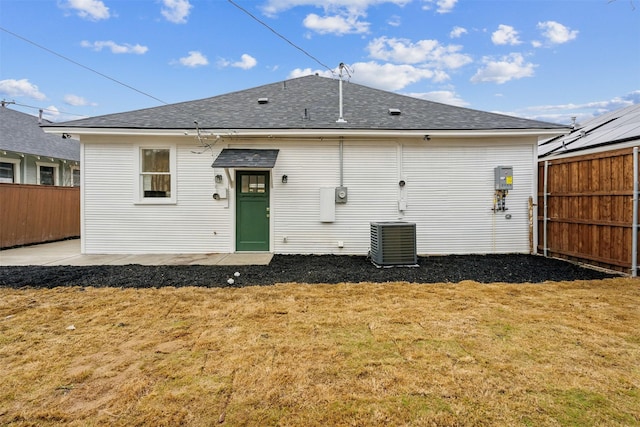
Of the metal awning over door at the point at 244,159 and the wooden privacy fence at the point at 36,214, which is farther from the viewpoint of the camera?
the wooden privacy fence at the point at 36,214

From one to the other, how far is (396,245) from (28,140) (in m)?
15.4

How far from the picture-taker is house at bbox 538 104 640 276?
5652 millimetres

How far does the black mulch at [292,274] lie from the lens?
5.18 m

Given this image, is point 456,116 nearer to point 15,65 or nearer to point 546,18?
point 546,18

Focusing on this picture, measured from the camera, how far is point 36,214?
9.42 m

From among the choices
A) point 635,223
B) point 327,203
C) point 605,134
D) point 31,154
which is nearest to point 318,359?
point 327,203

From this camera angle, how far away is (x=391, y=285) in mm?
5066

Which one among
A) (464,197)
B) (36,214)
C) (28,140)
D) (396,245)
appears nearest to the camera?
(396,245)

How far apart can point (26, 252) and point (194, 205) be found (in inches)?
181

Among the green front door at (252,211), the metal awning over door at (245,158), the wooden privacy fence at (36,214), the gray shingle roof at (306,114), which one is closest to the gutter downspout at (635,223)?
the gray shingle roof at (306,114)

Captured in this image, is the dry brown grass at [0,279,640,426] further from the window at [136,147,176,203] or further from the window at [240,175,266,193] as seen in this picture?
the window at [240,175,266,193]

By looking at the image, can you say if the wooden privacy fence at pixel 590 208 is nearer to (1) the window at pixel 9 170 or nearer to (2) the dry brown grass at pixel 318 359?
(2) the dry brown grass at pixel 318 359

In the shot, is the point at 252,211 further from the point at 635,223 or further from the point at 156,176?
the point at 635,223

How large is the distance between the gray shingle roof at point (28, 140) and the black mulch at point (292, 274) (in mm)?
8875
